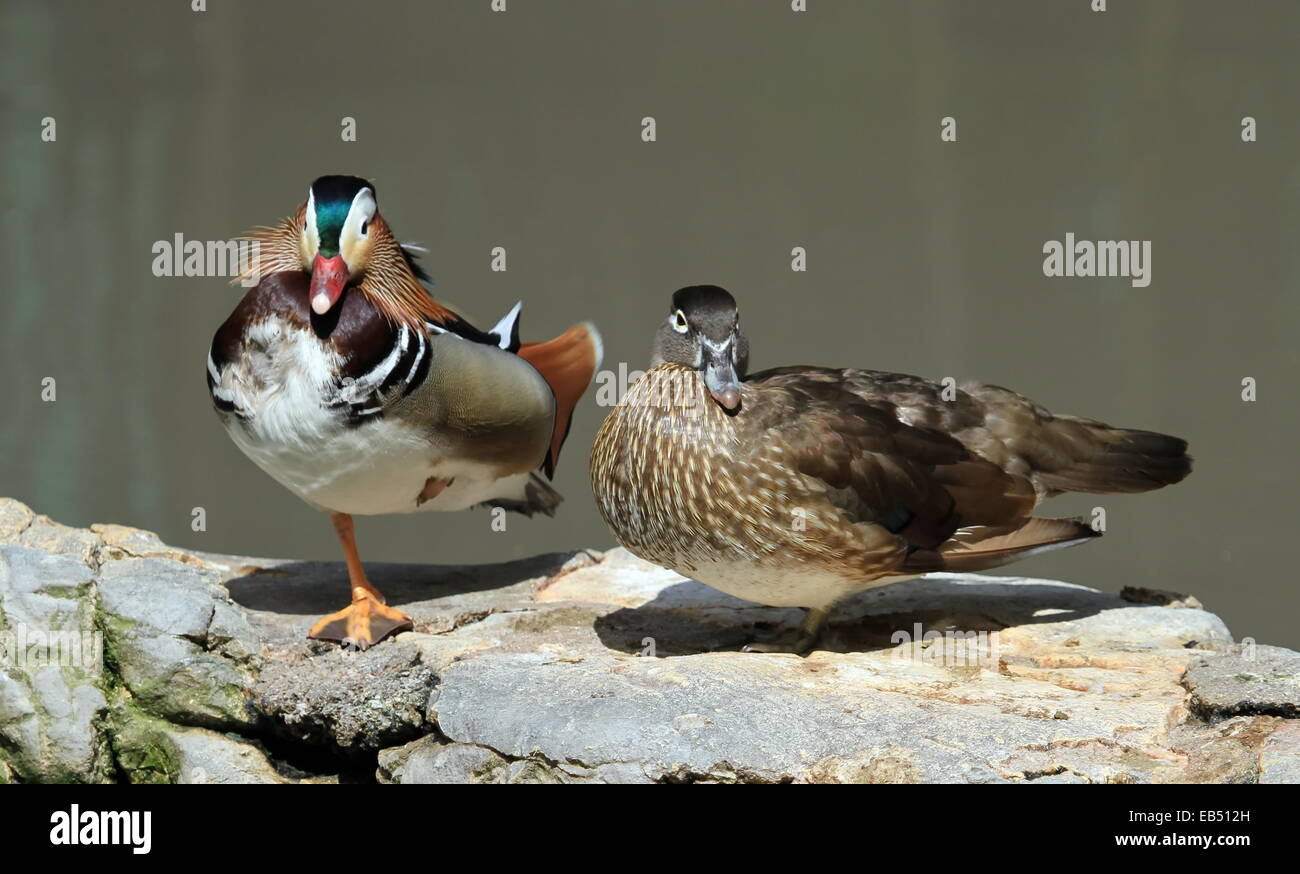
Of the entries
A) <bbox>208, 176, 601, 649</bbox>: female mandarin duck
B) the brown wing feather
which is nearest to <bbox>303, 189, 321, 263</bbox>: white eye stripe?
<bbox>208, 176, 601, 649</bbox>: female mandarin duck

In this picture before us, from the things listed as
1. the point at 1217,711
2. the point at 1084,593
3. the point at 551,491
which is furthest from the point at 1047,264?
the point at 1217,711

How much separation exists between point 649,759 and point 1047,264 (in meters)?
2.77

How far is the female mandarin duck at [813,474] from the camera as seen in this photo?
3.10 metres

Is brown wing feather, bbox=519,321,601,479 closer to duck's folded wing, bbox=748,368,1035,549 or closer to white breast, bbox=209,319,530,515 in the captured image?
white breast, bbox=209,319,530,515

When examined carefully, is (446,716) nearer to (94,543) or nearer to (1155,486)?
(94,543)

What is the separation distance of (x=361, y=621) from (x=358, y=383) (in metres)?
0.60

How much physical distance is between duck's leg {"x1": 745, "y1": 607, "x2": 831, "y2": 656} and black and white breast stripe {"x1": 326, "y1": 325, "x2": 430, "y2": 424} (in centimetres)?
102

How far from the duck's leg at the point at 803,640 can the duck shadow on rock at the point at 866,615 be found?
1.6 inches

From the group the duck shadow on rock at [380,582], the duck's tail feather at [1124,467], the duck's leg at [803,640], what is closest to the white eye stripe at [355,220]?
the duck shadow on rock at [380,582]

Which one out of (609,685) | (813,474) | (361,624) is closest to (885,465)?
(813,474)

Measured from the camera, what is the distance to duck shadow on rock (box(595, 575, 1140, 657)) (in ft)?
11.3

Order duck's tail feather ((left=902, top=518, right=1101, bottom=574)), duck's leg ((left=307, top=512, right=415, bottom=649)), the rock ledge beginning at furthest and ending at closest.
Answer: duck's leg ((left=307, top=512, right=415, bottom=649)) < duck's tail feather ((left=902, top=518, right=1101, bottom=574)) < the rock ledge

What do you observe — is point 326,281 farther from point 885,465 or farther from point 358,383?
point 885,465

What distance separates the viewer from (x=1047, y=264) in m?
4.79
